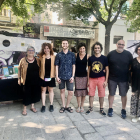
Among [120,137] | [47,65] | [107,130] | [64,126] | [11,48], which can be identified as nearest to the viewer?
[120,137]

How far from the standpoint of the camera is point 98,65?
10.6 feet

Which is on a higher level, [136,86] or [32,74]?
[32,74]

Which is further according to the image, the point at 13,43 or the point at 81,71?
the point at 13,43

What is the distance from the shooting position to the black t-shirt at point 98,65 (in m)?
3.24

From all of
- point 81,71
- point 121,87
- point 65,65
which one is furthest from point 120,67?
point 65,65

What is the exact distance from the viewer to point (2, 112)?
3.52 metres

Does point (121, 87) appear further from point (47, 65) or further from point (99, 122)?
point (47, 65)

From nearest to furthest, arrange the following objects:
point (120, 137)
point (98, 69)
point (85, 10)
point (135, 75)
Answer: point (120, 137) < point (135, 75) < point (98, 69) < point (85, 10)

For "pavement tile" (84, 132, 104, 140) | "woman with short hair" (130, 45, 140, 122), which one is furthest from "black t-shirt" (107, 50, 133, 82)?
"pavement tile" (84, 132, 104, 140)

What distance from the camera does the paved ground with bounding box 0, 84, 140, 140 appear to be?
255cm

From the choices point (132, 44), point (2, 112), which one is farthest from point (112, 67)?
point (132, 44)

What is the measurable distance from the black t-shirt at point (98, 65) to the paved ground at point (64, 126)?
1042mm

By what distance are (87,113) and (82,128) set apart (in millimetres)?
687

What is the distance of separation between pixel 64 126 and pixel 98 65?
154 cm
